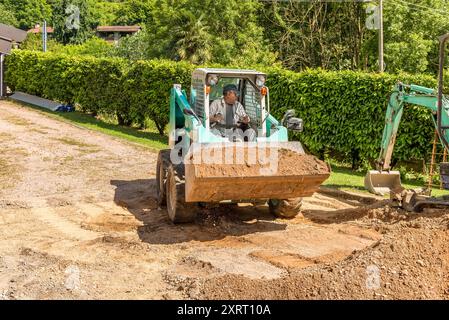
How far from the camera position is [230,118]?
10609 millimetres

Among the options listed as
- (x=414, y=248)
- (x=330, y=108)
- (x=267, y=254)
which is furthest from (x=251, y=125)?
(x=330, y=108)

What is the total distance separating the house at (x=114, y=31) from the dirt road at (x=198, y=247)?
7907 centimetres

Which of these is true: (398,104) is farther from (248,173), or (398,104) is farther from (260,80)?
(248,173)

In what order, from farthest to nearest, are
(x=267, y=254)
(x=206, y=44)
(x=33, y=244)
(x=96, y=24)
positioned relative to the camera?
(x=96, y=24) < (x=206, y=44) < (x=33, y=244) < (x=267, y=254)

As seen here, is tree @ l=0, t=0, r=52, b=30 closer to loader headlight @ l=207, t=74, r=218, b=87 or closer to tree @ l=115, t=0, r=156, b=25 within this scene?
tree @ l=115, t=0, r=156, b=25

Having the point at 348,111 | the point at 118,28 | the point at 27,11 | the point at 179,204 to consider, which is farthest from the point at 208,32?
the point at 27,11

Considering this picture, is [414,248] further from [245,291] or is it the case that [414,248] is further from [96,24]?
[96,24]

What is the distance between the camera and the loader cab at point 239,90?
1033cm

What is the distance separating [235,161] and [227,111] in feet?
5.62

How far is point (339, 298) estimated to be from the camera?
6.67 meters

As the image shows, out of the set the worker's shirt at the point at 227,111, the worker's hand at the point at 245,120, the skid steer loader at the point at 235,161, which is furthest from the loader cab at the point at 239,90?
the worker's hand at the point at 245,120

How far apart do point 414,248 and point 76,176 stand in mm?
9531

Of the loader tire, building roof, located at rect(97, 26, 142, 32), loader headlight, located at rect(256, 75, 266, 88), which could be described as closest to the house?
building roof, located at rect(97, 26, 142, 32)

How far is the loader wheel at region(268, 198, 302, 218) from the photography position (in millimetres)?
10836
